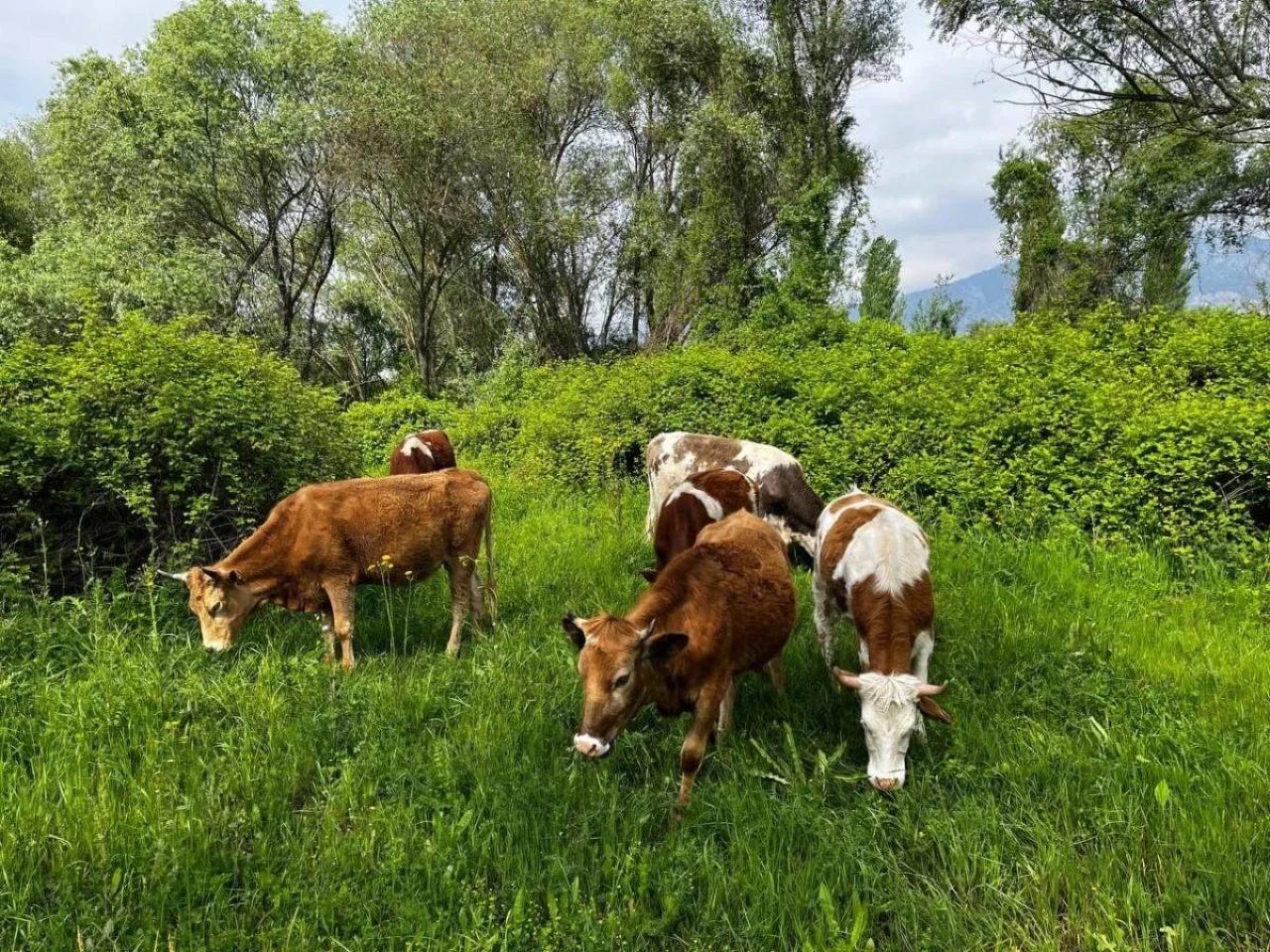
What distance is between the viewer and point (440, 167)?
21734mm

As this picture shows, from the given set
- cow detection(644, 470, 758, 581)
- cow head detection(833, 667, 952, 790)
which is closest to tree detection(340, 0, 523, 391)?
cow detection(644, 470, 758, 581)

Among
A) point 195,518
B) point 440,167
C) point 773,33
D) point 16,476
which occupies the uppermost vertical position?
point 773,33

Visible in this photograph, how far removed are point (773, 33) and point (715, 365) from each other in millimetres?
14097

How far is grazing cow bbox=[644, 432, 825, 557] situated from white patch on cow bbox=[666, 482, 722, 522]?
1077 millimetres

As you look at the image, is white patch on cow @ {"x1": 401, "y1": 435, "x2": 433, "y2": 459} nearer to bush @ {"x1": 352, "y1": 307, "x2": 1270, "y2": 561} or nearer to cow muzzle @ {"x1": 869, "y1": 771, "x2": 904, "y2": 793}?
bush @ {"x1": 352, "y1": 307, "x2": 1270, "y2": 561}

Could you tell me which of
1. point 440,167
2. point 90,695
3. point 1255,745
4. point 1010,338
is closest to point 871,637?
point 1255,745

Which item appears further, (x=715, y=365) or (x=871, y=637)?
(x=715, y=365)

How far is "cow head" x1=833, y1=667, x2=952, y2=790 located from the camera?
3576 millimetres

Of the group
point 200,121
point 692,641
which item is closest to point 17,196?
point 200,121

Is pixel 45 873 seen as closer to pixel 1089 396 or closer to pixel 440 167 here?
pixel 1089 396

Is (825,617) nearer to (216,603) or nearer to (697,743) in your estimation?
(697,743)

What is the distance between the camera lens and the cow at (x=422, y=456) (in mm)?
10672

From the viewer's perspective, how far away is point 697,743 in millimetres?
3730

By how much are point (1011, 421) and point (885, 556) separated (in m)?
4.59
